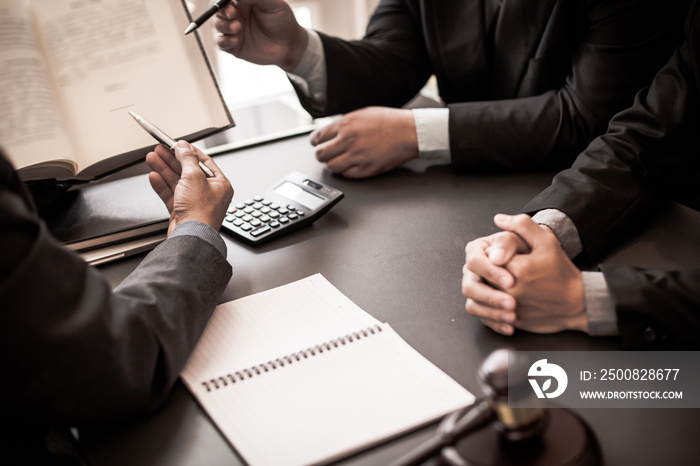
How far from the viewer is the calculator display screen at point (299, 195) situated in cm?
105

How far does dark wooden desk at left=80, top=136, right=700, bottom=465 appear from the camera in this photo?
0.62 meters

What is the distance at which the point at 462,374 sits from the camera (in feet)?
2.26

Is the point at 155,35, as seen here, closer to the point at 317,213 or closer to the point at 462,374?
the point at 317,213

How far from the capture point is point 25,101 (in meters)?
1.00

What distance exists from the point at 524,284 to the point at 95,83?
0.80 meters

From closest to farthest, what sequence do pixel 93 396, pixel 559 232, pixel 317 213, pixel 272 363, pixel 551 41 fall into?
pixel 93 396 → pixel 272 363 → pixel 559 232 → pixel 317 213 → pixel 551 41

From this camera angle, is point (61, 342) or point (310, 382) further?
point (310, 382)

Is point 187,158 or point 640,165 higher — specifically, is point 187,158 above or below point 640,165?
above

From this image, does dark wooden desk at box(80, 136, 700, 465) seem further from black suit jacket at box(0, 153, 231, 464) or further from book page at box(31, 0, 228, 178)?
book page at box(31, 0, 228, 178)

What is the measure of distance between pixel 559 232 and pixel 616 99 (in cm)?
37

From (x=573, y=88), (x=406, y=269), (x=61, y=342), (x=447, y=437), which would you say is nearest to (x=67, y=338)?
(x=61, y=342)

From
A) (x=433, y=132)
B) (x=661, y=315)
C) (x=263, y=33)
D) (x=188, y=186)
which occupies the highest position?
(x=263, y=33)

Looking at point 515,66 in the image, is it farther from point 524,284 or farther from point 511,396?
point 511,396

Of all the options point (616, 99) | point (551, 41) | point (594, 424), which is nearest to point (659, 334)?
point (594, 424)
